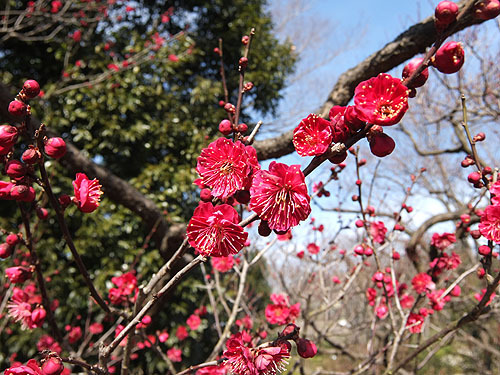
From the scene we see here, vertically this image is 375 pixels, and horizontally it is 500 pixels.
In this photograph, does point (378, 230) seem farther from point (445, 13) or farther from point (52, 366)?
point (52, 366)

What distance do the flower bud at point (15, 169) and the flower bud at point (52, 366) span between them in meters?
0.38

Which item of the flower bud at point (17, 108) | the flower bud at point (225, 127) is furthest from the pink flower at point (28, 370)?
the flower bud at point (225, 127)

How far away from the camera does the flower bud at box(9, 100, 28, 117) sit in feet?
2.39

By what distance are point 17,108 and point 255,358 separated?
2.50 feet

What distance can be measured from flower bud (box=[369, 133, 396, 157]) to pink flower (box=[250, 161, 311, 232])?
15 cm

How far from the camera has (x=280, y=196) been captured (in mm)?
653

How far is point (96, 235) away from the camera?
3715 mm

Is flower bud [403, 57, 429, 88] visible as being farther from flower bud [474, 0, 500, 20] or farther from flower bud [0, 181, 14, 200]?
flower bud [0, 181, 14, 200]

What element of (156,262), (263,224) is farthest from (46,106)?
(263,224)

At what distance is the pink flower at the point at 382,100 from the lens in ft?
1.96

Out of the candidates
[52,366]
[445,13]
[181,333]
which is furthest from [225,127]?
[181,333]

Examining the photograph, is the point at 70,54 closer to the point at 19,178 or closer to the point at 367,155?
the point at 19,178

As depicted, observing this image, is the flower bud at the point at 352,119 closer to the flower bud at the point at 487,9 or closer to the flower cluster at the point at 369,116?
the flower cluster at the point at 369,116

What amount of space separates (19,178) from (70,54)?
4477mm
